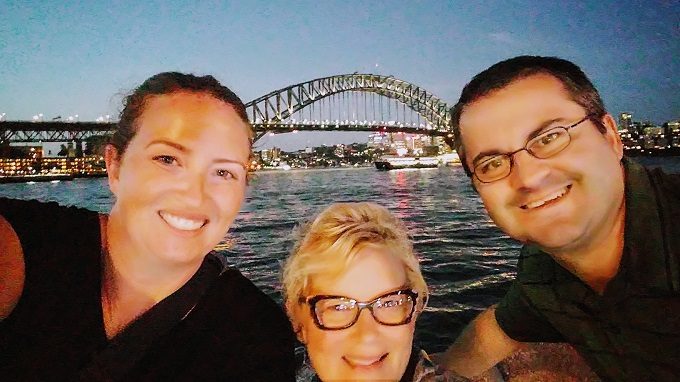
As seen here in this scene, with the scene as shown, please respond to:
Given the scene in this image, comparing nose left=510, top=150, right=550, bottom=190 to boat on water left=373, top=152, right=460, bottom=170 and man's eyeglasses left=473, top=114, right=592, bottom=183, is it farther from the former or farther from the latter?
boat on water left=373, top=152, right=460, bottom=170

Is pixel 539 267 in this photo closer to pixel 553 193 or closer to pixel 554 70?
pixel 553 193

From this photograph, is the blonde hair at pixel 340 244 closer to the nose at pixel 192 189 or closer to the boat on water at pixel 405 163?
the nose at pixel 192 189

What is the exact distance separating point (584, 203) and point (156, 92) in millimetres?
1812

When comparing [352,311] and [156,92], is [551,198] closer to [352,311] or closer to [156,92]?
[352,311]

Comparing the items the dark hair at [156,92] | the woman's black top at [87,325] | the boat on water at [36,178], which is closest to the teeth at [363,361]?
the woman's black top at [87,325]

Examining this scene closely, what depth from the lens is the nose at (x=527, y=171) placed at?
159cm

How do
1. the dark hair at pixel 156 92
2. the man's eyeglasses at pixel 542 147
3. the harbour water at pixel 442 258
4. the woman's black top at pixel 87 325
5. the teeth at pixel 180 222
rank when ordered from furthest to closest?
A: the harbour water at pixel 442 258, the dark hair at pixel 156 92, the teeth at pixel 180 222, the man's eyeglasses at pixel 542 147, the woman's black top at pixel 87 325

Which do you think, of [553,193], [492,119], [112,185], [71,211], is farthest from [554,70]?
[71,211]

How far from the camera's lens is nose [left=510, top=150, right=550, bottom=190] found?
1595mm

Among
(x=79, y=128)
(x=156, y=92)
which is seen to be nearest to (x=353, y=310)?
(x=156, y=92)

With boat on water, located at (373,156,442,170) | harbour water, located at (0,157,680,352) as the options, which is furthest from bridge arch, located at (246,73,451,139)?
harbour water, located at (0,157,680,352)

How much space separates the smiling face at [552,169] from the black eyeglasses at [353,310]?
1.89 ft

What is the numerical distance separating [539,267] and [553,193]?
536mm

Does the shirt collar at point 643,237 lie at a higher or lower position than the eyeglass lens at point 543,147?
lower
